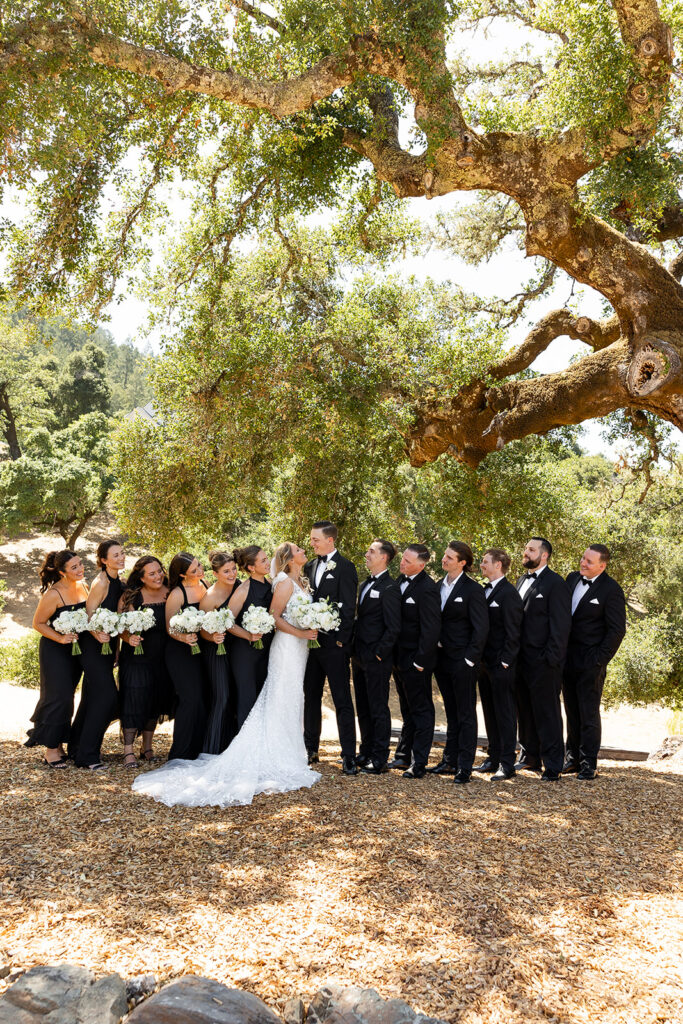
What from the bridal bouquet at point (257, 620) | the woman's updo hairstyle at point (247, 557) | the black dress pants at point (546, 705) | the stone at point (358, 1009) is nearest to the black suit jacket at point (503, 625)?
the black dress pants at point (546, 705)

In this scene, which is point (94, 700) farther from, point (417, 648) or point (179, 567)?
point (417, 648)

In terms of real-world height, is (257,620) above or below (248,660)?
above

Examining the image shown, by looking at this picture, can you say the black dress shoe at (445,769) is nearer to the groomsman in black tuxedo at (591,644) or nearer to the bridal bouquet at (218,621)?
the groomsman in black tuxedo at (591,644)

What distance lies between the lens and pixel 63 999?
3.32m

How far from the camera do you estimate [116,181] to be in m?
10.3

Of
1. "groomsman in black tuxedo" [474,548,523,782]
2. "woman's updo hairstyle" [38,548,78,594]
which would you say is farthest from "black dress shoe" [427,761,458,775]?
"woman's updo hairstyle" [38,548,78,594]

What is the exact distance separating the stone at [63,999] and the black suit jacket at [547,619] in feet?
16.9

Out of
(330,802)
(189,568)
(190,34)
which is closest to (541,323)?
(190,34)

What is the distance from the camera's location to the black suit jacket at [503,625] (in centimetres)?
753

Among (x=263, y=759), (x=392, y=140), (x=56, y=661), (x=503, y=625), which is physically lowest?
(x=263, y=759)

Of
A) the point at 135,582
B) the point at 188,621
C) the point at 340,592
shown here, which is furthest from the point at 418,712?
the point at 135,582

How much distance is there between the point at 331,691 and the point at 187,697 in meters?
1.42

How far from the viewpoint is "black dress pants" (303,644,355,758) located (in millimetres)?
7273

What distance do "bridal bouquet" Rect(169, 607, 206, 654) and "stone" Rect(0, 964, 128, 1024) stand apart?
11.8 ft
